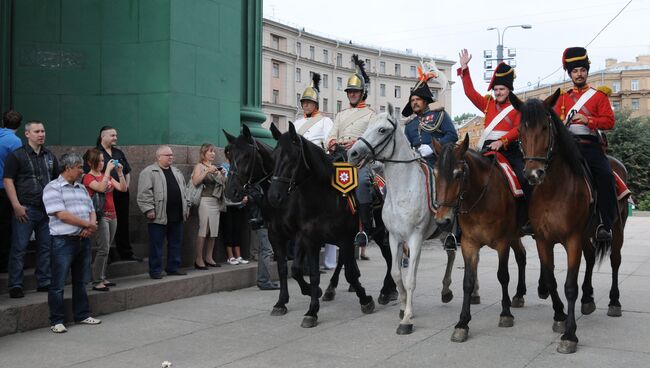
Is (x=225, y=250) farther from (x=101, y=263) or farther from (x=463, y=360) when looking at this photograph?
(x=463, y=360)

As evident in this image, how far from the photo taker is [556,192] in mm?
6141

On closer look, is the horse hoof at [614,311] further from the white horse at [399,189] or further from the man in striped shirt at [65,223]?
the man in striped shirt at [65,223]

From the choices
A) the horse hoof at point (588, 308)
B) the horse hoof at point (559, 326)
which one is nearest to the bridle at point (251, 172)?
the horse hoof at point (559, 326)

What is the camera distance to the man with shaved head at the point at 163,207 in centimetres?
830

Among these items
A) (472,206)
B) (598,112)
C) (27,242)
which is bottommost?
(27,242)

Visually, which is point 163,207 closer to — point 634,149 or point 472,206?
point 472,206

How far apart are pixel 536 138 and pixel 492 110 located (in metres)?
1.62

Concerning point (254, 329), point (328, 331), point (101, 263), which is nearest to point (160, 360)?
point (254, 329)

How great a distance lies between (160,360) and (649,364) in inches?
166

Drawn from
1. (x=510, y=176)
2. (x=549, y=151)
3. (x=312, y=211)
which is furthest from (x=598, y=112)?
(x=312, y=211)

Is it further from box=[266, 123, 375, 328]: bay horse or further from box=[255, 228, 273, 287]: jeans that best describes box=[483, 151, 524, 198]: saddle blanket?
box=[255, 228, 273, 287]: jeans

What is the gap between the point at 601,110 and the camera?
679cm

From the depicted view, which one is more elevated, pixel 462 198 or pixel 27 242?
pixel 462 198

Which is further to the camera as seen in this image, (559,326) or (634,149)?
(634,149)
